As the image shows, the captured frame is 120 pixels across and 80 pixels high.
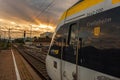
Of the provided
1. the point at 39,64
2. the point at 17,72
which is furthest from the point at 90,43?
the point at 39,64

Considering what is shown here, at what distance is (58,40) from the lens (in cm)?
820

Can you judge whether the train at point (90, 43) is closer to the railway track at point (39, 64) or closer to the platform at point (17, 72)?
the railway track at point (39, 64)

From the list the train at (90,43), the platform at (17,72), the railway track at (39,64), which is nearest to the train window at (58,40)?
the train at (90,43)

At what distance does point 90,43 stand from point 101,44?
1.83 feet

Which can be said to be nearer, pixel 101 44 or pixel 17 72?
pixel 101 44

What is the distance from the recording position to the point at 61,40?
7.79m

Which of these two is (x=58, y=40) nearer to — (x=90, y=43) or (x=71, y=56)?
(x=71, y=56)

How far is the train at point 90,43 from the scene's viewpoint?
441cm

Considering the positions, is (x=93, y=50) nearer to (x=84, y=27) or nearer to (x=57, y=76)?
(x=84, y=27)

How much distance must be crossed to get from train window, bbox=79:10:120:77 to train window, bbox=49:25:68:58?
5.13 feet

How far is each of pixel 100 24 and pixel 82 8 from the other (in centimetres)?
131

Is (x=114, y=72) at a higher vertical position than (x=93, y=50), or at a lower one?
lower

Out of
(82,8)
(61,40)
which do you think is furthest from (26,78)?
(82,8)

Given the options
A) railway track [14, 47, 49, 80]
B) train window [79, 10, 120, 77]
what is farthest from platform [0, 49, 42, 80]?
train window [79, 10, 120, 77]
